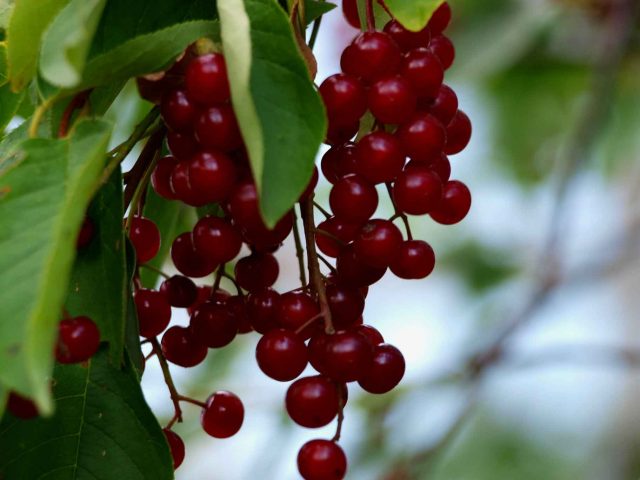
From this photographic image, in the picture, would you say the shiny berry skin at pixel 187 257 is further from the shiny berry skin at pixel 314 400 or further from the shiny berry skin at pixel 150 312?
the shiny berry skin at pixel 314 400

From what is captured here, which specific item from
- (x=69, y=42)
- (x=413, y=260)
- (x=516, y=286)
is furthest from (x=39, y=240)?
(x=516, y=286)

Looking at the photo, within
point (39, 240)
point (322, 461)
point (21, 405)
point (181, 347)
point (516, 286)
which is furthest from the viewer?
point (516, 286)

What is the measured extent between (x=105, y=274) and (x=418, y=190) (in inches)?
9.5

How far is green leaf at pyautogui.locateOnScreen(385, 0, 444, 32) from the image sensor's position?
0.71 meters

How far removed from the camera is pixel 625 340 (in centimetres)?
315

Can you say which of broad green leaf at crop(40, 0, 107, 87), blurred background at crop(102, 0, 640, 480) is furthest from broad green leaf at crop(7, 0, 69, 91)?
blurred background at crop(102, 0, 640, 480)

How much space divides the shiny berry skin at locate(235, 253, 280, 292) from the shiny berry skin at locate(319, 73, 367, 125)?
16 cm

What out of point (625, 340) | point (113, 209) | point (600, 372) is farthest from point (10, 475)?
point (600, 372)

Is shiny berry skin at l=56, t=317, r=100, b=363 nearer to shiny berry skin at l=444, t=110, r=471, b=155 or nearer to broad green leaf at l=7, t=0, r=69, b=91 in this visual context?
broad green leaf at l=7, t=0, r=69, b=91

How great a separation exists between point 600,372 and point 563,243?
1.82m

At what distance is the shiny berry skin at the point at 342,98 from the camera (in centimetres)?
72

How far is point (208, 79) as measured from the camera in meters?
0.66

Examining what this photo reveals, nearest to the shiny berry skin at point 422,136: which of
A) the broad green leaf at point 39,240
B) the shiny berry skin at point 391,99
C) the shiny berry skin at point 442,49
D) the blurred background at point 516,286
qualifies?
the shiny berry skin at point 391,99

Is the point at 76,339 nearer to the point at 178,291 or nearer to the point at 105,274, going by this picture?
the point at 105,274
